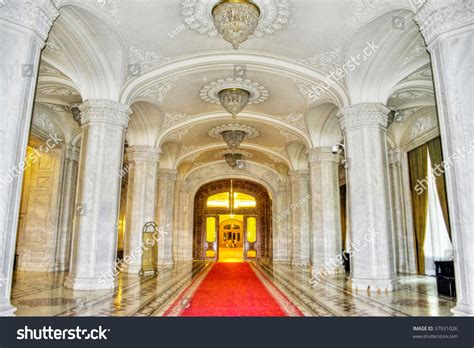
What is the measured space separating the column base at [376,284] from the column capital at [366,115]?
290cm

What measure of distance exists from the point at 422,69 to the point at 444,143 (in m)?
4.11

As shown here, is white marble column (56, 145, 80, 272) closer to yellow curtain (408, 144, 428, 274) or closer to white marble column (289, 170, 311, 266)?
white marble column (289, 170, 311, 266)

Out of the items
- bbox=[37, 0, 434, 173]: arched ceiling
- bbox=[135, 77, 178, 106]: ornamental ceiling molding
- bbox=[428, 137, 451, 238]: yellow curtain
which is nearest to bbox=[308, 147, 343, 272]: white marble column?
bbox=[37, 0, 434, 173]: arched ceiling

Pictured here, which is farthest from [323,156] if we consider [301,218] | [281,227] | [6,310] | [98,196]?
[6,310]

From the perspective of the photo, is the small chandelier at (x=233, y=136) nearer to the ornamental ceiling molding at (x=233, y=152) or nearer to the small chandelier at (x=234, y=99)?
the ornamental ceiling molding at (x=233, y=152)

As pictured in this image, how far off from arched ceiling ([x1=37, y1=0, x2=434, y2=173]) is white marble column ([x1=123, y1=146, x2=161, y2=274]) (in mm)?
1121

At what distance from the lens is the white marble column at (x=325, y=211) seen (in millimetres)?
10133

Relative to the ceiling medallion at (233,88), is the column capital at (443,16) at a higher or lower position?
lower

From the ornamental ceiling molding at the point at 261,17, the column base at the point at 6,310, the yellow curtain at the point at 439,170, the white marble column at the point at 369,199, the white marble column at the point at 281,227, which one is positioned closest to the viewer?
the column base at the point at 6,310

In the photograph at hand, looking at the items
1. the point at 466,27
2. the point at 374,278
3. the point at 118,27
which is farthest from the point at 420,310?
the point at 118,27

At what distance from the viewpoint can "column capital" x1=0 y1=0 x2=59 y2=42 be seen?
3979mm

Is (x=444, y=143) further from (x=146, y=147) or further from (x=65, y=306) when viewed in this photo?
(x=146, y=147)

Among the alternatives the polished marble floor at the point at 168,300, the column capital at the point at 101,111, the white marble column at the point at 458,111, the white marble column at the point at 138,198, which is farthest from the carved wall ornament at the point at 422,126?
the column capital at the point at 101,111

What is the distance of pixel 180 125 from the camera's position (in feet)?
36.2
